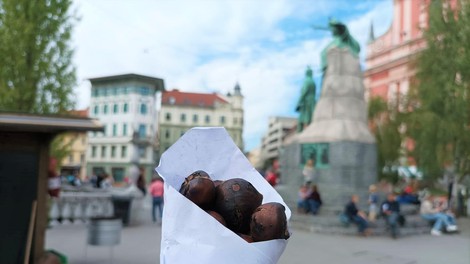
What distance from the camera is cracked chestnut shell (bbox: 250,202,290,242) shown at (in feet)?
5.61

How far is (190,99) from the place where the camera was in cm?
8875

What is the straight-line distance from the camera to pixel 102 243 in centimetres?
652

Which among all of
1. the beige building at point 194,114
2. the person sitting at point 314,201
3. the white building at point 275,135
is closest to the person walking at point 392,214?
the person sitting at point 314,201

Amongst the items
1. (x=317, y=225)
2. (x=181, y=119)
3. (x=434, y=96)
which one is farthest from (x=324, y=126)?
(x=181, y=119)

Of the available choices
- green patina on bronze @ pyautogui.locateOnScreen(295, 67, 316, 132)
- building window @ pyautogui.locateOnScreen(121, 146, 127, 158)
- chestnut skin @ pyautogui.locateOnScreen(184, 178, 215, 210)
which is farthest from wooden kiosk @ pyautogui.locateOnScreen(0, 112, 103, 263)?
building window @ pyautogui.locateOnScreen(121, 146, 127, 158)

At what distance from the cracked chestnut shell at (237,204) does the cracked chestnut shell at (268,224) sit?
104mm

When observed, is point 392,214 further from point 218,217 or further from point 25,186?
point 218,217

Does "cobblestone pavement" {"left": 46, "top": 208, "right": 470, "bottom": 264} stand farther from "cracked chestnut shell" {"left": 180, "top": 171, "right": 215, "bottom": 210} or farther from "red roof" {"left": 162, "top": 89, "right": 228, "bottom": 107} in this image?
"red roof" {"left": 162, "top": 89, "right": 228, "bottom": 107}

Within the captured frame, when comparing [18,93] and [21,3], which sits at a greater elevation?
[21,3]

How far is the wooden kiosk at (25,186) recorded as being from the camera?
519 cm

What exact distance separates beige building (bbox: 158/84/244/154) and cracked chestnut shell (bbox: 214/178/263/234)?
80711 millimetres

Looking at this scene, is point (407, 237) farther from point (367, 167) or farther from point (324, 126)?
point (324, 126)

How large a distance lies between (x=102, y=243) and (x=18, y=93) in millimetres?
6490

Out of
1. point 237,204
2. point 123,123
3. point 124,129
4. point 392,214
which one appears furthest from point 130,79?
point 237,204
